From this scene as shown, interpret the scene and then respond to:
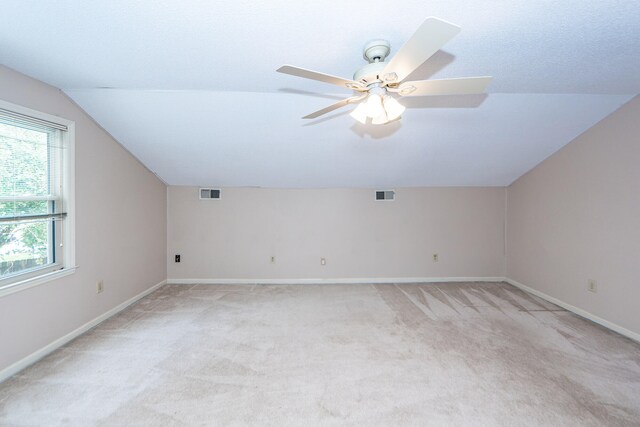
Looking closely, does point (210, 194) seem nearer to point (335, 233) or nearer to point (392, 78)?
point (335, 233)

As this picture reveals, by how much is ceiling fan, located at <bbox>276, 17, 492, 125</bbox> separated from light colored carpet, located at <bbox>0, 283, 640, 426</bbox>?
1.78 m

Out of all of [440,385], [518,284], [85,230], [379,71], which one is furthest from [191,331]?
[518,284]

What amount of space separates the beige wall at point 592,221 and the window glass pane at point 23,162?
507 cm

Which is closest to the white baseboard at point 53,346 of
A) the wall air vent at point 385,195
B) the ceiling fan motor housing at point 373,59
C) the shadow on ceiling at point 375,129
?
the ceiling fan motor housing at point 373,59

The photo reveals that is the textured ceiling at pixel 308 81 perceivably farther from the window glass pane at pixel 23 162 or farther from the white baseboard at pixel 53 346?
the white baseboard at pixel 53 346

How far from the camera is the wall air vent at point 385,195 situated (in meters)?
4.39

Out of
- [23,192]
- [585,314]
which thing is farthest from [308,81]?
[585,314]

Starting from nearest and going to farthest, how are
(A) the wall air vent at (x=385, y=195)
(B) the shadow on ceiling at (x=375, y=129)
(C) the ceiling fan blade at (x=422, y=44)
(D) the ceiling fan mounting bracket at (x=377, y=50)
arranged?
(C) the ceiling fan blade at (x=422, y=44), (D) the ceiling fan mounting bracket at (x=377, y=50), (B) the shadow on ceiling at (x=375, y=129), (A) the wall air vent at (x=385, y=195)

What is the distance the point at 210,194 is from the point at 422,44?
3783mm

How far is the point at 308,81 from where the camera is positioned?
2137 millimetres

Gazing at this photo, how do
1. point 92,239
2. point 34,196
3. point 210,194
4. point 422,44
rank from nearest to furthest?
point 422,44 < point 34,196 < point 92,239 < point 210,194

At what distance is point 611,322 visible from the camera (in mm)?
2734

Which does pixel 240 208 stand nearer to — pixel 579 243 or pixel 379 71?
pixel 379 71

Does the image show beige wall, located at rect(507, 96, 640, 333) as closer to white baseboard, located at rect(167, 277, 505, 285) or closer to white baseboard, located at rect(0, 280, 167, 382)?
white baseboard, located at rect(167, 277, 505, 285)
